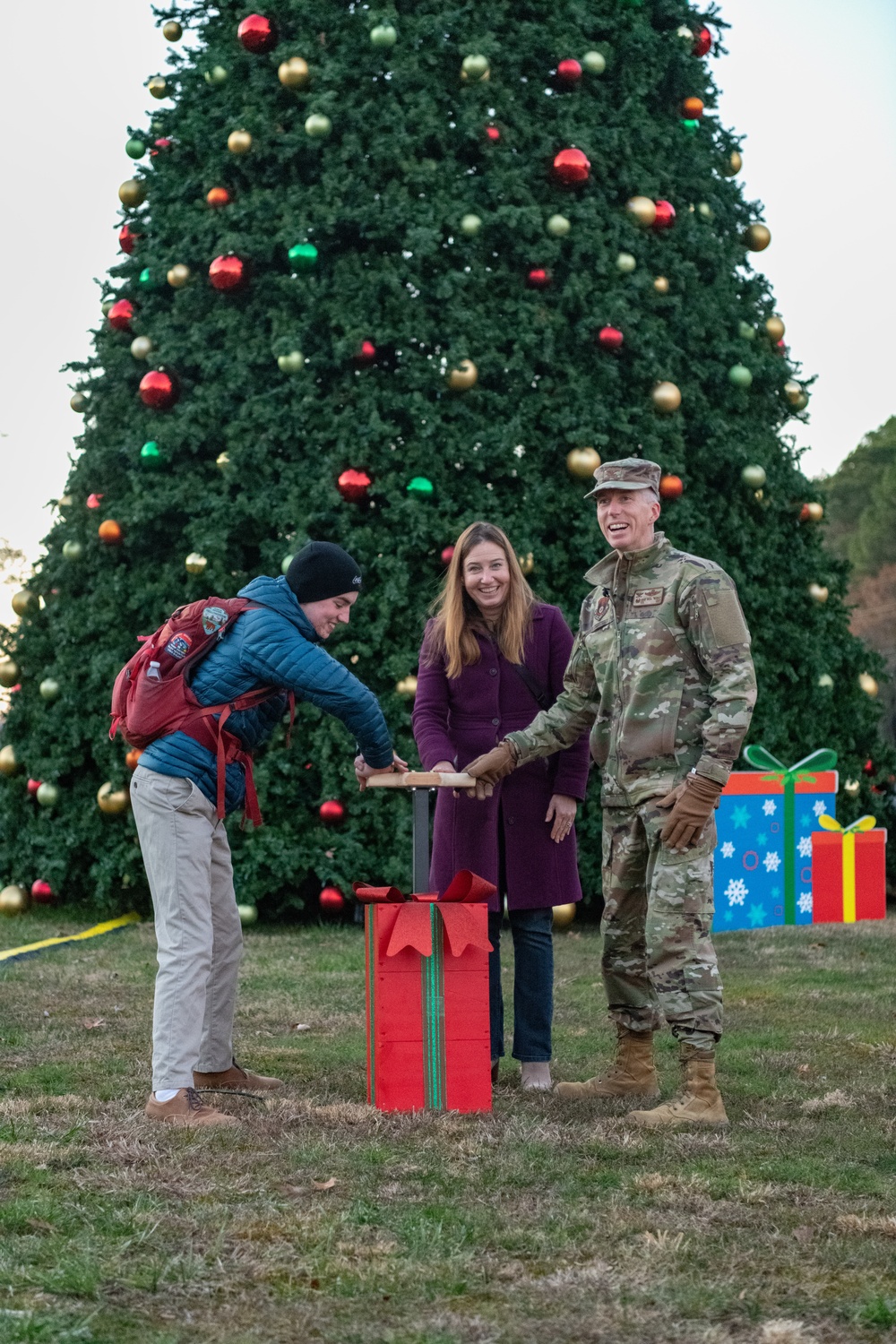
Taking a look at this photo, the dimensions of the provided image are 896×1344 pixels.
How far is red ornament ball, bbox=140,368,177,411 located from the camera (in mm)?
8992

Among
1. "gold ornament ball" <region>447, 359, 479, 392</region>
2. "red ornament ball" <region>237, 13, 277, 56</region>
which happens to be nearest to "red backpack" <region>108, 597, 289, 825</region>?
"gold ornament ball" <region>447, 359, 479, 392</region>

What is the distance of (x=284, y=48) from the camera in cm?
900

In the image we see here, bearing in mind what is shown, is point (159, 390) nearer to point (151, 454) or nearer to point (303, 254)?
point (151, 454)

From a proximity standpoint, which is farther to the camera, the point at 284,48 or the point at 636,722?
the point at 284,48

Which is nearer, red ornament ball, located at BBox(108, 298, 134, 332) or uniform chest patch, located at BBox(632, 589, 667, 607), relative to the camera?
uniform chest patch, located at BBox(632, 589, 667, 607)

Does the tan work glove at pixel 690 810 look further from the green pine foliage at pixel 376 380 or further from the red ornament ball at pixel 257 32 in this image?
the red ornament ball at pixel 257 32

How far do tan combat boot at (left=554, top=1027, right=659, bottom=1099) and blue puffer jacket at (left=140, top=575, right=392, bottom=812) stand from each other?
1.24 m

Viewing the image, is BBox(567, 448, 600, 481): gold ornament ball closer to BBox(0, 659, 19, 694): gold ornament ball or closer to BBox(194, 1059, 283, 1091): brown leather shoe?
BBox(0, 659, 19, 694): gold ornament ball

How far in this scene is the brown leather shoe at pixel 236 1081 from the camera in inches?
189

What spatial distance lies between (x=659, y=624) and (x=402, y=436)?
4.56m

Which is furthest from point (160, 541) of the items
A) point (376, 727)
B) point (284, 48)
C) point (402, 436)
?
point (376, 727)

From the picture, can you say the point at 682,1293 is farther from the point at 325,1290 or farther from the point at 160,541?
the point at 160,541

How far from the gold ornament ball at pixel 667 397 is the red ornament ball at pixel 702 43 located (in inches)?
100

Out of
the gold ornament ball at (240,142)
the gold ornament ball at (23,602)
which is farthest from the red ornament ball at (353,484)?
the gold ornament ball at (23,602)
